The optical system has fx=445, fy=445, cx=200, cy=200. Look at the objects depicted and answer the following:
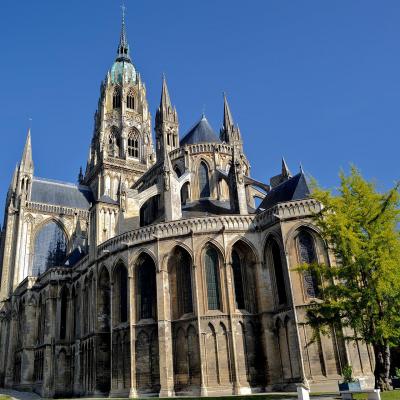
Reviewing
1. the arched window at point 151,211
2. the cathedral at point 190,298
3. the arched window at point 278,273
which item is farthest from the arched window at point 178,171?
the arched window at point 278,273

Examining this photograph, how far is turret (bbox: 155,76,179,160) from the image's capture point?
1513 inches

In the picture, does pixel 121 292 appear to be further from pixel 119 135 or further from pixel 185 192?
pixel 119 135

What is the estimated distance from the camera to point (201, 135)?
37.5m

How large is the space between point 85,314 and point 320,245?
16874mm

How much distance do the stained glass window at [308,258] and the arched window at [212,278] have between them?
4617 mm

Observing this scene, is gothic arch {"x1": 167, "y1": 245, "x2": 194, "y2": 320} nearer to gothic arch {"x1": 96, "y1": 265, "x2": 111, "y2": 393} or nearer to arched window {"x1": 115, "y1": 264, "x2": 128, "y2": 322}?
arched window {"x1": 115, "y1": 264, "x2": 128, "y2": 322}

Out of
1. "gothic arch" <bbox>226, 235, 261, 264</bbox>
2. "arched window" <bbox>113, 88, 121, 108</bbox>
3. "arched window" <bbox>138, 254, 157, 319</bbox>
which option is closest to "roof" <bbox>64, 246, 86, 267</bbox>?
"arched window" <bbox>138, 254, 157, 319</bbox>

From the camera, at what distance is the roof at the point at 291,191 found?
81.1 ft

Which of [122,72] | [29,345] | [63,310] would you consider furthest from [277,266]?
[122,72]

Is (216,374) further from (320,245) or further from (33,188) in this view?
(33,188)

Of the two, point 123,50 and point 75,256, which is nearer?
point 75,256

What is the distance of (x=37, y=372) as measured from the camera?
114 feet

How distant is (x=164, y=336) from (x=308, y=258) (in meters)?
8.51

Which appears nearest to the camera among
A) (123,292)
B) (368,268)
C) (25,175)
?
(368,268)
